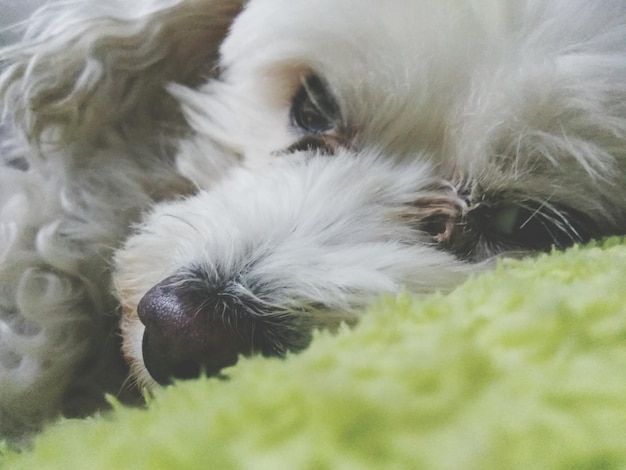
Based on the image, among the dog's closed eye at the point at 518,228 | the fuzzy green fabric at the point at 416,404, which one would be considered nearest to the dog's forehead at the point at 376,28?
the dog's closed eye at the point at 518,228

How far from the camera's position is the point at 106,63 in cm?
136

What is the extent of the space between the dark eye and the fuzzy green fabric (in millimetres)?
745

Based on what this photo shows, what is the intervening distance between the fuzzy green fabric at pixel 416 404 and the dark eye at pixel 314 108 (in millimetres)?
745

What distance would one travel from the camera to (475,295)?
1.78 ft

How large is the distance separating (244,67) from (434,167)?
40 cm

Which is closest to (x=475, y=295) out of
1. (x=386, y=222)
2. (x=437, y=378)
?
(x=437, y=378)

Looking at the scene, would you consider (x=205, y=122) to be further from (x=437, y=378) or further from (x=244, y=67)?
(x=437, y=378)

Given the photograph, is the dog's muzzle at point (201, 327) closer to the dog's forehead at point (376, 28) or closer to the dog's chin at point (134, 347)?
the dog's chin at point (134, 347)

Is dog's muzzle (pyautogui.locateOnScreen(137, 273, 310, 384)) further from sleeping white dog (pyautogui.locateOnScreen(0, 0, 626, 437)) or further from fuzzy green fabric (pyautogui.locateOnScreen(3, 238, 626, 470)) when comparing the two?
fuzzy green fabric (pyautogui.locateOnScreen(3, 238, 626, 470))

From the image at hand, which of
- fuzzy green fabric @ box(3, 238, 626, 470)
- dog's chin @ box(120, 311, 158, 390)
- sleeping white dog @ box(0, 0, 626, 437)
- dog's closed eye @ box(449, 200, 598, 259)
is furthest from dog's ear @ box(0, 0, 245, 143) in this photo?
fuzzy green fabric @ box(3, 238, 626, 470)

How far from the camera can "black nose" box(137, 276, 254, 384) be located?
2.64 feet

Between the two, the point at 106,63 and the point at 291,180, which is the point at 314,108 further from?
the point at 106,63

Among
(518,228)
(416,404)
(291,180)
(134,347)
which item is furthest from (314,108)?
(416,404)

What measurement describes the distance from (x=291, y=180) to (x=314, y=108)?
18 centimetres
